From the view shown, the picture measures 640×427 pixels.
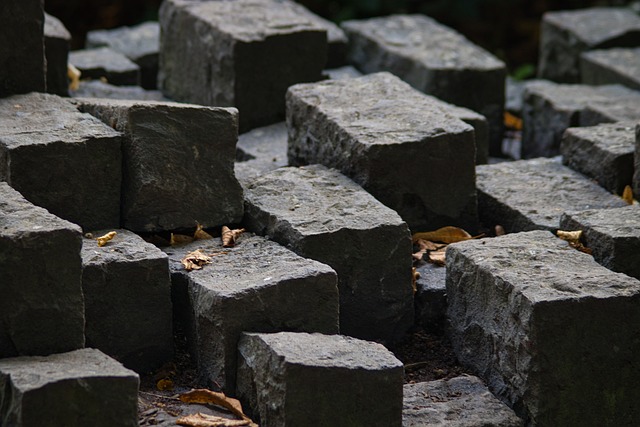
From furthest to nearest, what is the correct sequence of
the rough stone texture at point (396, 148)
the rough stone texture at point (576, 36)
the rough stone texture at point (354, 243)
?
the rough stone texture at point (576, 36) → the rough stone texture at point (396, 148) → the rough stone texture at point (354, 243)

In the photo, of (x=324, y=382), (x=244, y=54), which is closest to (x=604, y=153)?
(x=244, y=54)

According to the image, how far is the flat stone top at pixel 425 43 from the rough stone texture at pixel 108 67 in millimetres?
1313

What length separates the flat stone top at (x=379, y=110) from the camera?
183 inches

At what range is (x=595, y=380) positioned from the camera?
3.79 metres

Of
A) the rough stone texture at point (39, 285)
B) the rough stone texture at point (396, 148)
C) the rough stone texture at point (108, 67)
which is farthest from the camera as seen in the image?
the rough stone texture at point (108, 67)

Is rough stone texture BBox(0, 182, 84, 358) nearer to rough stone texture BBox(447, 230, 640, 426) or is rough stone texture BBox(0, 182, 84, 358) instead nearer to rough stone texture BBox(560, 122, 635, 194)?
rough stone texture BBox(447, 230, 640, 426)

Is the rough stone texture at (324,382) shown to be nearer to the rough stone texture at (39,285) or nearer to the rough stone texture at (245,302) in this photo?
the rough stone texture at (245,302)

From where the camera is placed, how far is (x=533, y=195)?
16.1 ft

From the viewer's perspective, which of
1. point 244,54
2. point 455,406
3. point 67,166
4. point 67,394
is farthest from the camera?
point 244,54

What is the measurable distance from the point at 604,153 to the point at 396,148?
96 centimetres

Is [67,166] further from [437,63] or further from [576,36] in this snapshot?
[576,36]

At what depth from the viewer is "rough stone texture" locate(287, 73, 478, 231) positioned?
4.58 metres

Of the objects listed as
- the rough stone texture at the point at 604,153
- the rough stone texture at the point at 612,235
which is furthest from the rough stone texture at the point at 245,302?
the rough stone texture at the point at 604,153

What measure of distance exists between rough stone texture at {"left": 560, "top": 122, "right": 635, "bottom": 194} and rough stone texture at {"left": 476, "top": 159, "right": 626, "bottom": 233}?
1.6 inches
